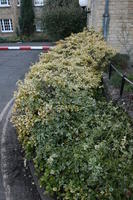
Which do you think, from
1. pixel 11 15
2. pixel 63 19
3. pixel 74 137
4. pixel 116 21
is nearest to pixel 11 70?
pixel 116 21

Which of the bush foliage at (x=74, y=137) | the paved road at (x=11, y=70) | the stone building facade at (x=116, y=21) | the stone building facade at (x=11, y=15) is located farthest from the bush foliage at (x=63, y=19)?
the bush foliage at (x=74, y=137)

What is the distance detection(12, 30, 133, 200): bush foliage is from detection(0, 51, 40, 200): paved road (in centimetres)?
114

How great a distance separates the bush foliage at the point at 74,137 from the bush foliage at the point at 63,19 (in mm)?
12581

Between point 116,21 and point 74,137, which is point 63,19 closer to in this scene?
point 116,21

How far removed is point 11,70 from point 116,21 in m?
5.71

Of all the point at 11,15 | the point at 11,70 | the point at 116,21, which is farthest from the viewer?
the point at 11,15

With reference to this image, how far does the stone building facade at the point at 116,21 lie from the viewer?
9.20 m

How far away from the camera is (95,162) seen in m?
3.14

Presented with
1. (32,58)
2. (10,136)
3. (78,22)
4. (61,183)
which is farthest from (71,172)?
(78,22)

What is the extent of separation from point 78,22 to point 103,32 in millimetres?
9215

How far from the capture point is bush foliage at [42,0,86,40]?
17.3m

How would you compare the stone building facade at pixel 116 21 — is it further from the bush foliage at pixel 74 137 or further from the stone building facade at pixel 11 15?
the stone building facade at pixel 11 15

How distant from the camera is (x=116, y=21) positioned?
942cm

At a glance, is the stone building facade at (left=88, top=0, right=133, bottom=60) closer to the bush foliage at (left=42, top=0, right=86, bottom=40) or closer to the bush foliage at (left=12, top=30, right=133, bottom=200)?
the bush foliage at (left=12, top=30, right=133, bottom=200)
